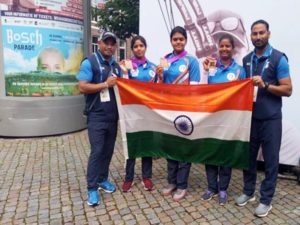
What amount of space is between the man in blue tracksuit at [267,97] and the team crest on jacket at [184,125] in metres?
0.71

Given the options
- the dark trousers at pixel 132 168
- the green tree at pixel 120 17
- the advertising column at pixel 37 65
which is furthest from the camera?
the green tree at pixel 120 17

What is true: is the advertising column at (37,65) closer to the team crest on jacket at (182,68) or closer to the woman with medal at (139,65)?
the woman with medal at (139,65)

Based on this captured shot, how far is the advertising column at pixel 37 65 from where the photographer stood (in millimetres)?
7000

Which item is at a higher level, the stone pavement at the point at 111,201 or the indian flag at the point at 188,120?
the indian flag at the point at 188,120

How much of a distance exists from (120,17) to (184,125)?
28.9 feet

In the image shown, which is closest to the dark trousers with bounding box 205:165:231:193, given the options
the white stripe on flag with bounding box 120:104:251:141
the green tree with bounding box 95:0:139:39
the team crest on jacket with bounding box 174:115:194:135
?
the white stripe on flag with bounding box 120:104:251:141

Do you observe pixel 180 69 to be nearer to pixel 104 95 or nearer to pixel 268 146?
pixel 104 95

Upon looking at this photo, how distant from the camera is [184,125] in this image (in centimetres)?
423

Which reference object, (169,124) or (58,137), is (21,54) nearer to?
(58,137)

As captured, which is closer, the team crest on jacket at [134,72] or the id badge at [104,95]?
the id badge at [104,95]

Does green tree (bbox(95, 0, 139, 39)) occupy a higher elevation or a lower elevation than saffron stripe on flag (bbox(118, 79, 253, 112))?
higher

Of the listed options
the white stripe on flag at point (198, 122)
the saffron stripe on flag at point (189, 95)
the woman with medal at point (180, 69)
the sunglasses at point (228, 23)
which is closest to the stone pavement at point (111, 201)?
the woman with medal at point (180, 69)

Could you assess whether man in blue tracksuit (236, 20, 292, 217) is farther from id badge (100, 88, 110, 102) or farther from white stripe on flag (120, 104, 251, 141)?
id badge (100, 88, 110, 102)

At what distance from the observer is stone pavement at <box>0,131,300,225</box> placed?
12.5 feet
